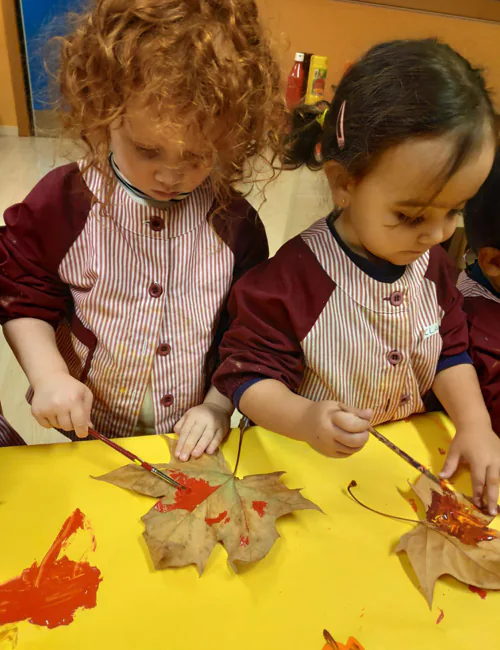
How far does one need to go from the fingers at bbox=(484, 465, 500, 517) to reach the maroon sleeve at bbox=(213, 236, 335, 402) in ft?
0.98

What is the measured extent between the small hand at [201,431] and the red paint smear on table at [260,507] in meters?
0.11

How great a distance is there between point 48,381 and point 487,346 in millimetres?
698

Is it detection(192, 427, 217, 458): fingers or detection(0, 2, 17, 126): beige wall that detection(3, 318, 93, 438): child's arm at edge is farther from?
detection(0, 2, 17, 126): beige wall

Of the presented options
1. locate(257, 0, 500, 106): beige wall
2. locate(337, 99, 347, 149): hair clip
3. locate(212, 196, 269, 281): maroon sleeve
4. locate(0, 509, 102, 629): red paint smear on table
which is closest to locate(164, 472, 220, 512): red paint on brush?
locate(0, 509, 102, 629): red paint smear on table

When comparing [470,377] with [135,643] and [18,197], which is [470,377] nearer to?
[135,643]

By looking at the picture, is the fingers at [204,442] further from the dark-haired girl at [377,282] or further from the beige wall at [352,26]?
the beige wall at [352,26]

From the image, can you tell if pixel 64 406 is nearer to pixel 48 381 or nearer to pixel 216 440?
pixel 48 381

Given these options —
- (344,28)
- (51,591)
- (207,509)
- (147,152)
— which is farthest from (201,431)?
(344,28)

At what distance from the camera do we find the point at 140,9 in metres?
0.62

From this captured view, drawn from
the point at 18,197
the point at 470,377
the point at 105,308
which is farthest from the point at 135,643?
the point at 18,197

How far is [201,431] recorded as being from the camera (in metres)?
0.76

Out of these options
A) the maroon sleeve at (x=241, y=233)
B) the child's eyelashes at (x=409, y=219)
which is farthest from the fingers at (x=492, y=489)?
the maroon sleeve at (x=241, y=233)

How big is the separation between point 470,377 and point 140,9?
2.29 ft

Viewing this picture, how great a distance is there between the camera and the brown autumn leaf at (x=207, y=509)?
600 millimetres
